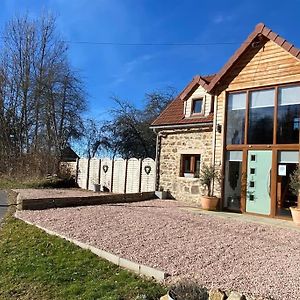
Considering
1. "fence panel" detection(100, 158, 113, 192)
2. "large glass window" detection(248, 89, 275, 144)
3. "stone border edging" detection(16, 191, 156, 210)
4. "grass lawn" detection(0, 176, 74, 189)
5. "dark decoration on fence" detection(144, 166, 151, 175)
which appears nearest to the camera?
"stone border edging" detection(16, 191, 156, 210)

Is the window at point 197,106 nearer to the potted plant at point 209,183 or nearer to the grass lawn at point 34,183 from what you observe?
the potted plant at point 209,183

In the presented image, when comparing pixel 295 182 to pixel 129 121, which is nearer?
pixel 295 182

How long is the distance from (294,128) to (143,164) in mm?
8398

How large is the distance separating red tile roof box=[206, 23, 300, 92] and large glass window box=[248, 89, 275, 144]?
54.8 inches

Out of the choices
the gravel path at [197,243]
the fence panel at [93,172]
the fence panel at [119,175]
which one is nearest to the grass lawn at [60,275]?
the gravel path at [197,243]

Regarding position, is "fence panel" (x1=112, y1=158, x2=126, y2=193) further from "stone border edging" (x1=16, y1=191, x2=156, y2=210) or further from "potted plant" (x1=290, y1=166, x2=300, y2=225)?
"potted plant" (x1=290, y1=166, x2=300, y2=225)

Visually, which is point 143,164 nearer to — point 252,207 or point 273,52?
point 252,207

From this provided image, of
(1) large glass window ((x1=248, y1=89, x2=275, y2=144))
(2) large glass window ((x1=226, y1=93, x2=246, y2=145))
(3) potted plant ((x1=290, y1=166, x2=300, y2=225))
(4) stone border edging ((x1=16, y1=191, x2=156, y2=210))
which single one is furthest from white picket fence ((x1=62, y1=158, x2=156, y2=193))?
(3) potted plant ((x1=290, y1=166, x2=300, y2=225))

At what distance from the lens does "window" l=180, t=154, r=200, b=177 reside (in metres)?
15.9

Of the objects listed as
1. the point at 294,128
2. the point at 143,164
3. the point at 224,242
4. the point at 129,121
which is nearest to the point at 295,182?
the point at 294,128

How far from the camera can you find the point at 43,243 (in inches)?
327

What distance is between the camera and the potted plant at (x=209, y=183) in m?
13.7

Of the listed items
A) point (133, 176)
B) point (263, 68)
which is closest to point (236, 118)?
point (263, 68)

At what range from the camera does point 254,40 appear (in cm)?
1332
